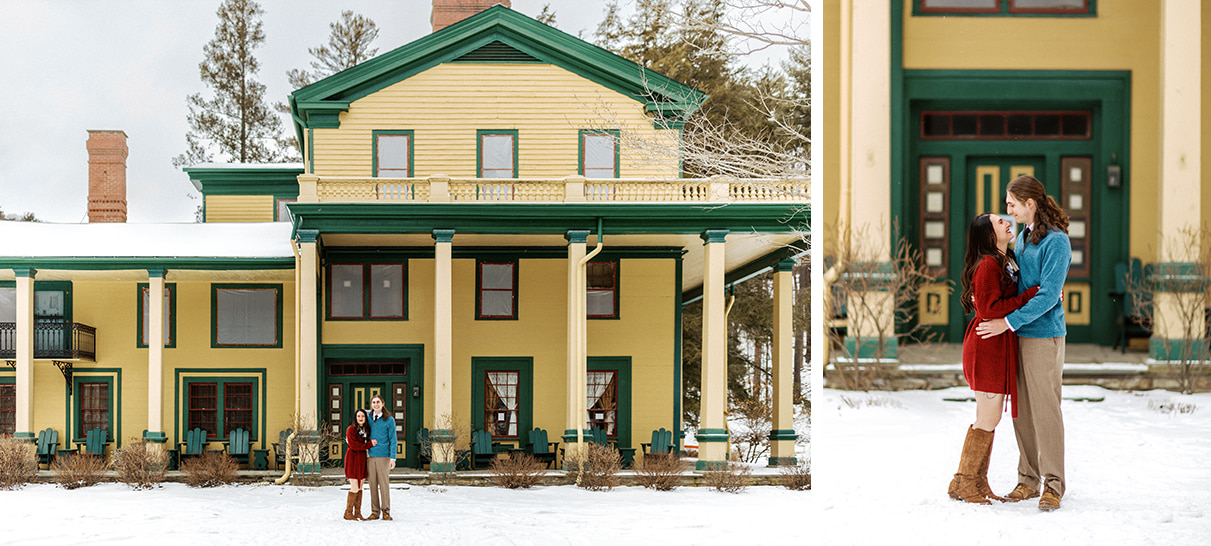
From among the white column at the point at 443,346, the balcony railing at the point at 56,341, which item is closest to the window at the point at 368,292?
the white column at the point at 443,346

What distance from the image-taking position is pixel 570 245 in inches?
364

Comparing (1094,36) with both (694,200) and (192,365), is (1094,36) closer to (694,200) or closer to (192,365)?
(694,200)

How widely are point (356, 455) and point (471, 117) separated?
16.4 feet

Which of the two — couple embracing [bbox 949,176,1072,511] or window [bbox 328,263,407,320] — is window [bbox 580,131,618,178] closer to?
window [bbox 328,263,407,320]

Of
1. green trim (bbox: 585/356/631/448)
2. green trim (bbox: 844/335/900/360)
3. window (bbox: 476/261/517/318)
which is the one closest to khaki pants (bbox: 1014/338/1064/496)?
green trim (bbox: 844/335/900/360)

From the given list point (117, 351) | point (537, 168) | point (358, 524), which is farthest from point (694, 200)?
point (117, 351)

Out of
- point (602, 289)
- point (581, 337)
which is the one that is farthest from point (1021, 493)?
point (602, 289)

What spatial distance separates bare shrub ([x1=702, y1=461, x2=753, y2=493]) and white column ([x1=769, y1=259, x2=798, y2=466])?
112 centimetres

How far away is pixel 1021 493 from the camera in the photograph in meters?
3.64

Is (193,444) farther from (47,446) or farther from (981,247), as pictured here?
(981,247)

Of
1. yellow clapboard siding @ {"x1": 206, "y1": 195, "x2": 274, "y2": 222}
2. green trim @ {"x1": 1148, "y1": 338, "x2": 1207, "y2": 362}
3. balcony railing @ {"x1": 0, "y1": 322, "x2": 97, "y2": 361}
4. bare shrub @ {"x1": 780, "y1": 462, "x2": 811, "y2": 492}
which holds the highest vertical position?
yellow clapboard siding @ {"x1": 206, "y1": 195, "x2": 274, "y2": 222}

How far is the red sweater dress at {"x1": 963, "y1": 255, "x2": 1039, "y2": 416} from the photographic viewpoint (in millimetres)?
3443

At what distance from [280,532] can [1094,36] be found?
6.18 m

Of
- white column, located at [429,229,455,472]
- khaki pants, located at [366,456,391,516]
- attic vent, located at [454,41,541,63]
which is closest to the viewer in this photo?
khaki pants, located at [366,456,391,516]
